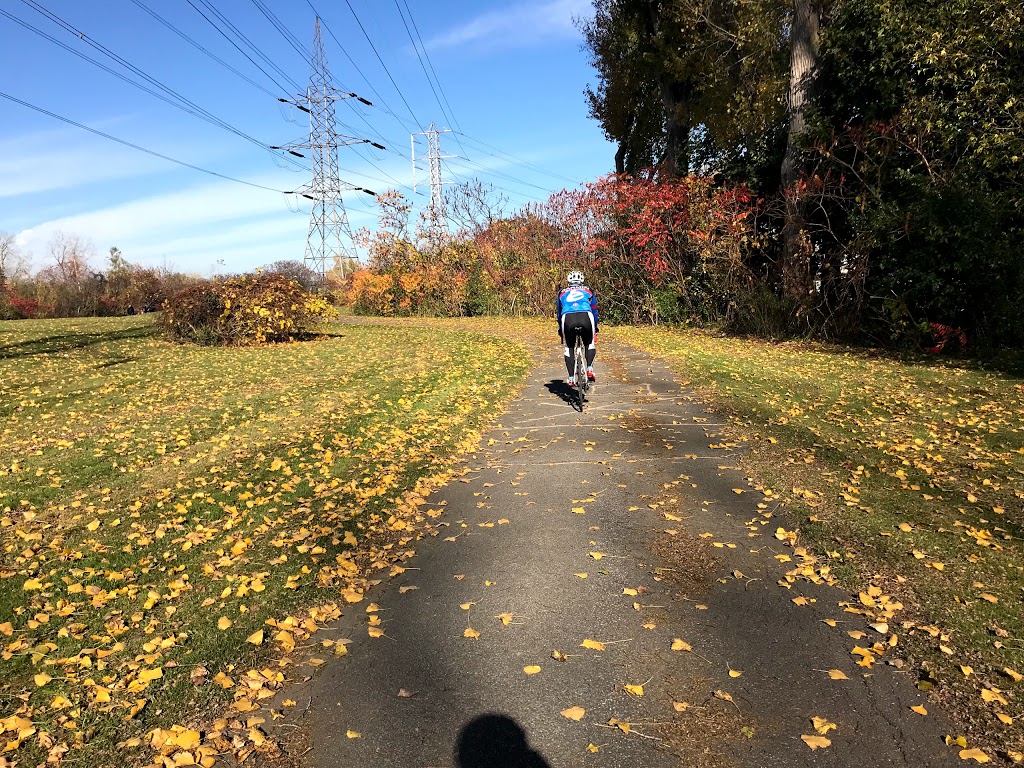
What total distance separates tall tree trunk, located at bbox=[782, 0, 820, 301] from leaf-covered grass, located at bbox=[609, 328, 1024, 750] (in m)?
4.86

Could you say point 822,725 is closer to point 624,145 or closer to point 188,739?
point 188,739

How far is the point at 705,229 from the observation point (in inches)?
768

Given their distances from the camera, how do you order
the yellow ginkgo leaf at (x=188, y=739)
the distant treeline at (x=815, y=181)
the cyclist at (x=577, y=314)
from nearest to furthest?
the yellow ginkgo leaf at (x=188, y=739) → the cyclist at (x=577, y=314) → the distant treeline at (x=815, y=181)

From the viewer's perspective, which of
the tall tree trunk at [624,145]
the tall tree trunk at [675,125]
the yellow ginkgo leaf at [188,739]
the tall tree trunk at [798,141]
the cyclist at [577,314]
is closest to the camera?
the yellow ginkgo leaf at [188,739]

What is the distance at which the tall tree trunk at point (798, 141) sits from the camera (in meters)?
16.0

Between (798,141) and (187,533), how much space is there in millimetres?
16936

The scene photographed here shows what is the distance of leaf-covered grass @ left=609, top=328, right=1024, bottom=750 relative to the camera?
137 inches

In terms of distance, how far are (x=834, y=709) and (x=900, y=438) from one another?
5704 mm

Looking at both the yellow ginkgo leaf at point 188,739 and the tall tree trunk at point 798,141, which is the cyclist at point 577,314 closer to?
the yellow ginkgo leaf at point 188,739

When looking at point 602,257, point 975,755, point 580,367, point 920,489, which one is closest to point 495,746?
point 975,755

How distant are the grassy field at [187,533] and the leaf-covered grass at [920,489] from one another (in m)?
3.60

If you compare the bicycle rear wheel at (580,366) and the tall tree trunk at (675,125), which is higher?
the tall tree trunk at (675,125)

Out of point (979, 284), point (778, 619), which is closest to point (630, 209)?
point (979, 284)

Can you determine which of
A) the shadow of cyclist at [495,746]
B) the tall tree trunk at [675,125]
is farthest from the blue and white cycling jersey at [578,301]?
the tall tree trunk at [675,125]
